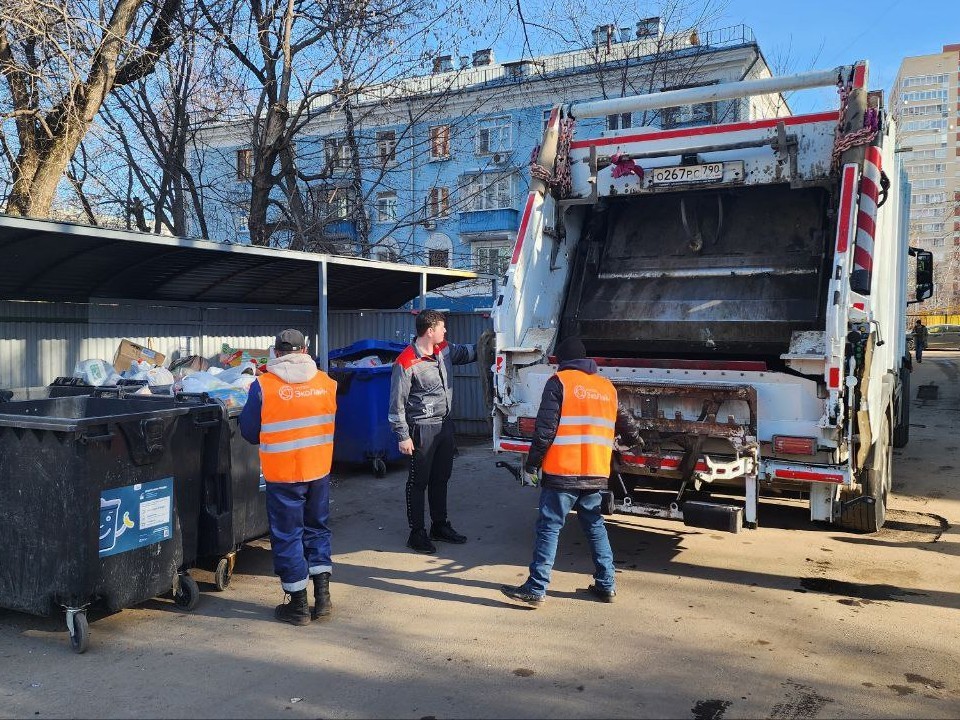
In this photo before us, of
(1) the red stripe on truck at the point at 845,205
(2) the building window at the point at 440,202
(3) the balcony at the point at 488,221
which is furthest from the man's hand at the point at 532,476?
(3) the balcony at the point at 488,221

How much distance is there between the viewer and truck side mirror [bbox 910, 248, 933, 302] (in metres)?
8.24

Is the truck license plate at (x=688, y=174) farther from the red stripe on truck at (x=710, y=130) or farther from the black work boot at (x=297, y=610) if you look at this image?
the black work boot at (x=297, y=610)

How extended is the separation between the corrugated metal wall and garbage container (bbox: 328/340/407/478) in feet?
7.38

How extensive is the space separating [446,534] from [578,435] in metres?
1.76

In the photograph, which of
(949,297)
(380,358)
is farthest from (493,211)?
(949,297)

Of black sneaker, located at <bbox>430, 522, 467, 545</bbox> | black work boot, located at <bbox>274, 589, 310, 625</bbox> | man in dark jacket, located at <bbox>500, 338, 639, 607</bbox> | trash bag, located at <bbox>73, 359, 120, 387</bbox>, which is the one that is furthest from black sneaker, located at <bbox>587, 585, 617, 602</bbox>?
trash bag, located at <bbox>73, 359, 120, 387</bbox>

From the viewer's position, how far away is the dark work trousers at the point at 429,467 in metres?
5.38

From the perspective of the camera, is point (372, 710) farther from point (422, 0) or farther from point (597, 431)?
point (422, 0)

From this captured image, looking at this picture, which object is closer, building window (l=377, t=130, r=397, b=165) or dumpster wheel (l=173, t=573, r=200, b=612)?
dumpster wheel (l=173, t=573, r=200, b=612)

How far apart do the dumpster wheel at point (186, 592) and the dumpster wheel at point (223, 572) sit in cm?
22

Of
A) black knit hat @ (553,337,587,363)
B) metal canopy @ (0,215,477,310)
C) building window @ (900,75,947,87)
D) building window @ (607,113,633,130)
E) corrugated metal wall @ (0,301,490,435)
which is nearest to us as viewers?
black knit hat @ (553,337,587,363)

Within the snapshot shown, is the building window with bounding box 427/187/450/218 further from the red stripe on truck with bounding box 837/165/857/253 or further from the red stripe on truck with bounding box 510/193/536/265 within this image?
the red stripe on truck with bounding box 837/165/857/253

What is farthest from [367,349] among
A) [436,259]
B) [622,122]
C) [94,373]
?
[622,122]

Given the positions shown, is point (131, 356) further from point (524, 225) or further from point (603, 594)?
point (603, 594)
